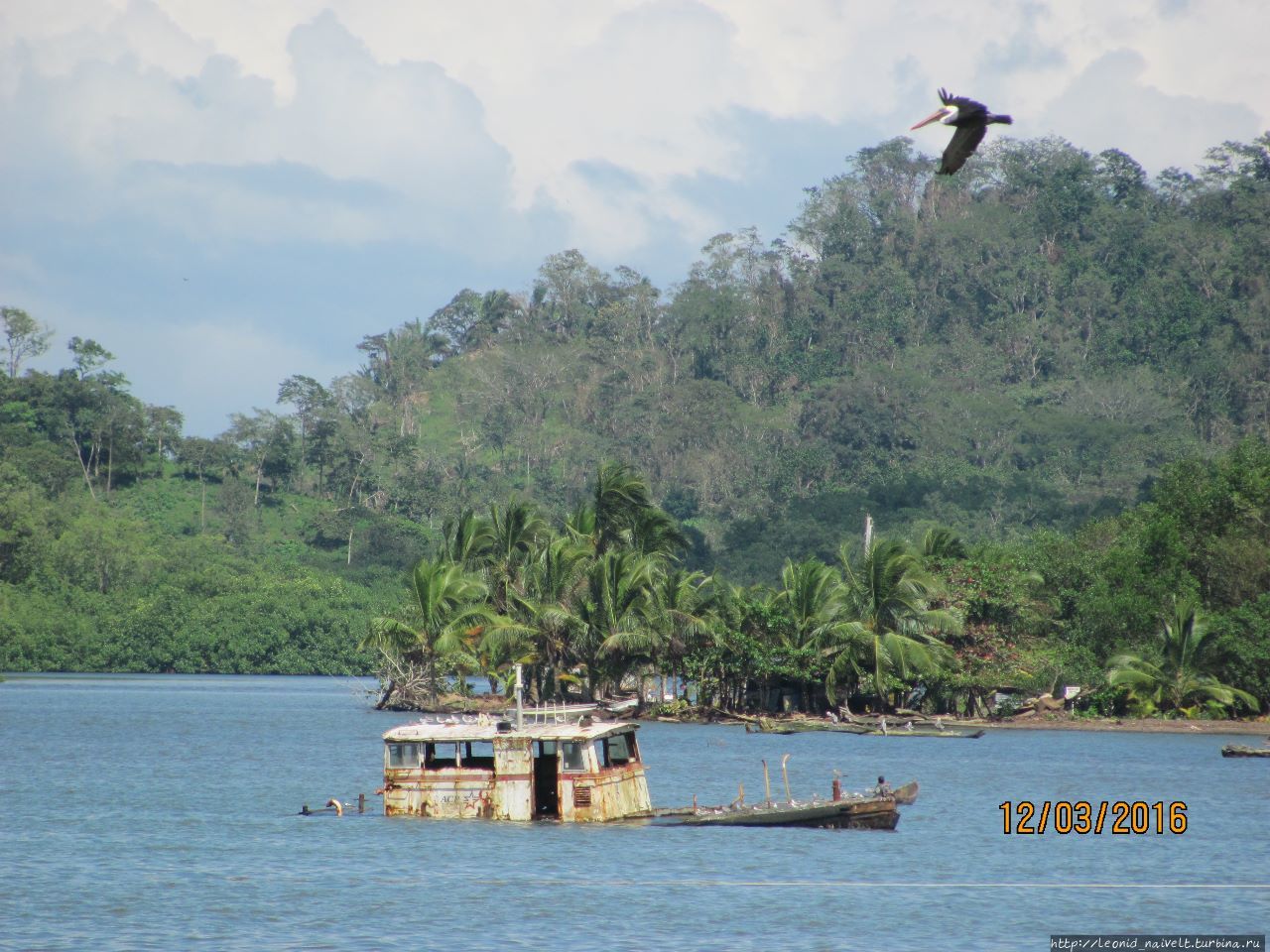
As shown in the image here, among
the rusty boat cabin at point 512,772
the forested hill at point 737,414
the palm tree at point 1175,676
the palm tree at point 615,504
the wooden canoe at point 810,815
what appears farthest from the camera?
the forested hill at point 737,414

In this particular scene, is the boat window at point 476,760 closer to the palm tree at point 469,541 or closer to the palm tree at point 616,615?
the palm tree at point 616,615

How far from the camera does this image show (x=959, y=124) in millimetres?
15656

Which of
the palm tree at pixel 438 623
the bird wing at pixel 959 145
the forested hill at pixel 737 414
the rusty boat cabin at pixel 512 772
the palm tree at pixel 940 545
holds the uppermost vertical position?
the forested hill at pixel 737 414

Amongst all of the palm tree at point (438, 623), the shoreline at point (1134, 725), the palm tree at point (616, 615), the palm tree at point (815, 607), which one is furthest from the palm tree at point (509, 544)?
the shoreline at point (1134, 725)

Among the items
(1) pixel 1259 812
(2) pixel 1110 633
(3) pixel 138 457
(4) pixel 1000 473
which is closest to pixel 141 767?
(1) pixel 1259 812

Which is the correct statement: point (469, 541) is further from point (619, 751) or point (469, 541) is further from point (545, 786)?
point (619, 751)

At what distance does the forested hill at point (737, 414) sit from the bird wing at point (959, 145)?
335 ft

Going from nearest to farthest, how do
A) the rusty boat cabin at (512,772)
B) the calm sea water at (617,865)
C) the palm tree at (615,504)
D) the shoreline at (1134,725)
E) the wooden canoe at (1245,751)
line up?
1. the calm sea water at (617,865)
2. the rusty boat cabin at (512,772)
3. the wooden canoe at (1245,751)
4. the shoreline at (1134,725)
5. the palm tree at (615,504)

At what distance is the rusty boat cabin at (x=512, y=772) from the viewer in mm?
34000

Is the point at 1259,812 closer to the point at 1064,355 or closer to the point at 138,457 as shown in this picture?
the point at 138,457

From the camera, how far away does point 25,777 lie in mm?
48594

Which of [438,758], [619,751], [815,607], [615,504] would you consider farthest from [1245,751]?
[615,504]

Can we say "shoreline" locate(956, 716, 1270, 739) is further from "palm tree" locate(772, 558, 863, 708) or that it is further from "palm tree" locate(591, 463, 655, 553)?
"palm tree" locate(591, 463, 655, 553)

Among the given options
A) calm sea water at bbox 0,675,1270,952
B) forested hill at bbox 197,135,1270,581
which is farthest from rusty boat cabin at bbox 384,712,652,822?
forested hill at bbox 197,135,1270,581
